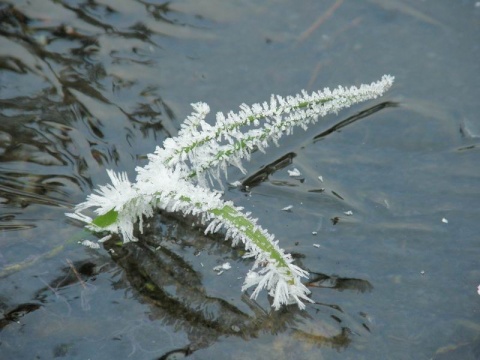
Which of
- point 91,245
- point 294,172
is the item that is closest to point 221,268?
point 91,245

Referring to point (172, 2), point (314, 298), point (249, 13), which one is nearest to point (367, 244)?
point (314, 298)

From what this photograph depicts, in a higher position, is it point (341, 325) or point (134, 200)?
point (134, 200)

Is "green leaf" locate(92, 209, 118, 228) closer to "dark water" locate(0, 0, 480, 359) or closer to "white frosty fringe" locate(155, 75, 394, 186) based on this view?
"dark water" locate(0, 0, 480, 359)

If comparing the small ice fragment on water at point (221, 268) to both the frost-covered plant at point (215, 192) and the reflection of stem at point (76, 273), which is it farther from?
the reflection of stem at point (76, 273)

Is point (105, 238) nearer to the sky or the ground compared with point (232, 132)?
nearer to the ground

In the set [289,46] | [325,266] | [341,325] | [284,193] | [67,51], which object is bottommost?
[341,325]

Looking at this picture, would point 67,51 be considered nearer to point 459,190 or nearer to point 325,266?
point 325,266

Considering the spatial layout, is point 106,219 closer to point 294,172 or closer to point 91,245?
point 91,245

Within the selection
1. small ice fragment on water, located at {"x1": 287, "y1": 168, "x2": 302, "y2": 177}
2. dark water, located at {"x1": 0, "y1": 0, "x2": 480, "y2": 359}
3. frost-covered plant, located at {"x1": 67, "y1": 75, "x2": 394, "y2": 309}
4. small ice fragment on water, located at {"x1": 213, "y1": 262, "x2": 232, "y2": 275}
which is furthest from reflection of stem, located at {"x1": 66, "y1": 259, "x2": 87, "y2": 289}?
small ice fragment on water, located at {"x1": 287, "y1": 168, "x2": 302, "y2": 177}
